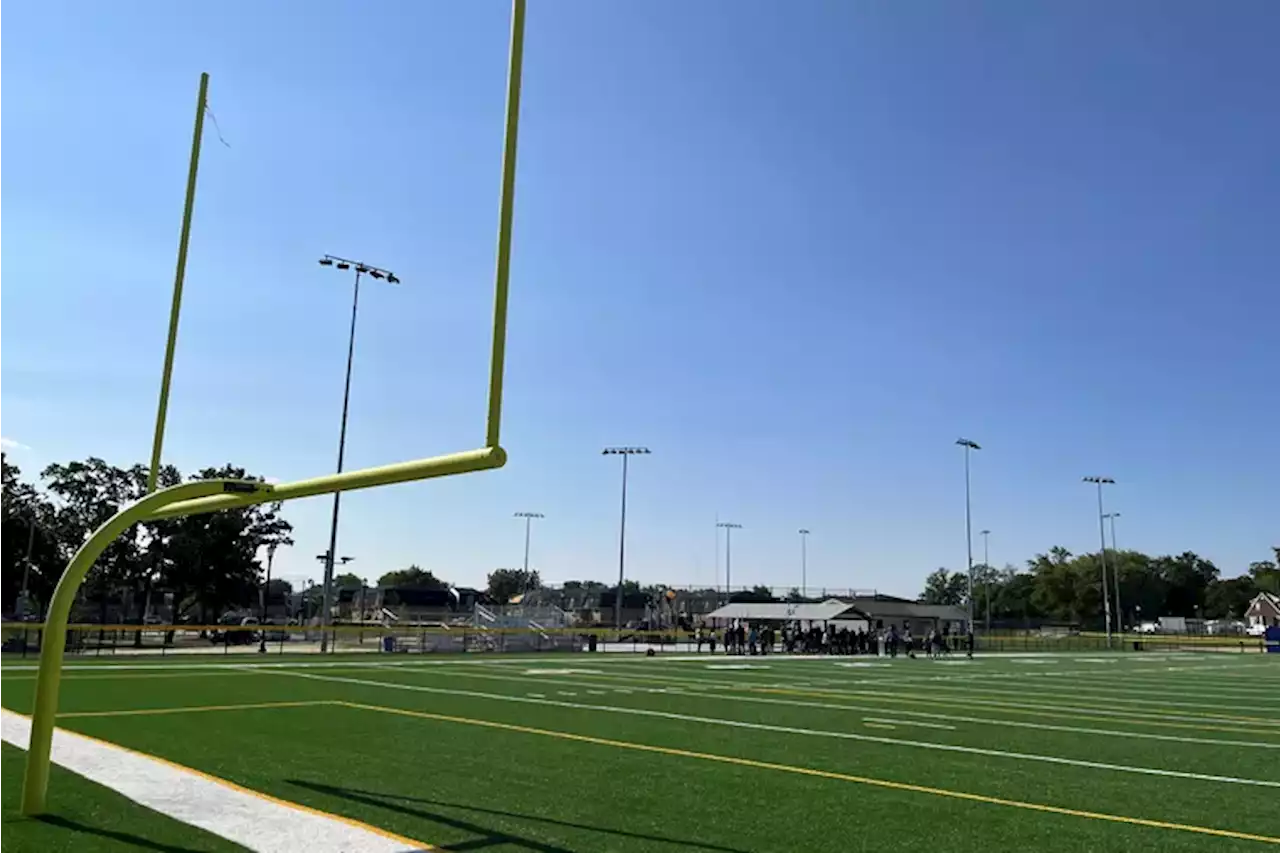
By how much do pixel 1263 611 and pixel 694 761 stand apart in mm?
123521

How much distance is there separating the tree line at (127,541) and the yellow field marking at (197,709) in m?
39.5

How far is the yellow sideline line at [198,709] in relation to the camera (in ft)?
42.1

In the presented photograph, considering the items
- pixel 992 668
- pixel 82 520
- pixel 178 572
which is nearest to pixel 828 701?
pixel 992 668

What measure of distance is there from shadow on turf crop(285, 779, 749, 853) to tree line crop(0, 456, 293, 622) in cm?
4725

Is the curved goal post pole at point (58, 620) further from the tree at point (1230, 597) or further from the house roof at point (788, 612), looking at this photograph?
the tree at point (1230, 597)

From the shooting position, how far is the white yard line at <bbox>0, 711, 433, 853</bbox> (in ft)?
19.9

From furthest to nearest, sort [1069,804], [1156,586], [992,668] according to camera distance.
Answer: [1156,586]
[992,668]
[1069,804]

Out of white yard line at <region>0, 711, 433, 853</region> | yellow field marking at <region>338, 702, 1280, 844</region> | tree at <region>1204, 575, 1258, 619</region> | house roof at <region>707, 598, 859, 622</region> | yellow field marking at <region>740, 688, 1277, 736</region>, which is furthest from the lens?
tree at <region>1204, 575, 1258, 619</region>

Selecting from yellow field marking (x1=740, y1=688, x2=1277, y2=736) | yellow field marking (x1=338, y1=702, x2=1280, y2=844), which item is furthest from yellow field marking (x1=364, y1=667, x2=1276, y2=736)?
yellow field marking (x1=338, y1=702, x2=1280, y2=844)

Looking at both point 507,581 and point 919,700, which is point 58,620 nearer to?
point 919,700

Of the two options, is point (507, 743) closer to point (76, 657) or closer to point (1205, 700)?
point (1205, 700)

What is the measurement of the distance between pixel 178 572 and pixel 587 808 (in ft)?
174

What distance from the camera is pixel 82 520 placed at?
5425 centimetres

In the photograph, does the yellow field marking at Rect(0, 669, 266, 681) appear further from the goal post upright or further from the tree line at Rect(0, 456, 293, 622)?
the tree line at Rect(0, 456, 293, 622)
